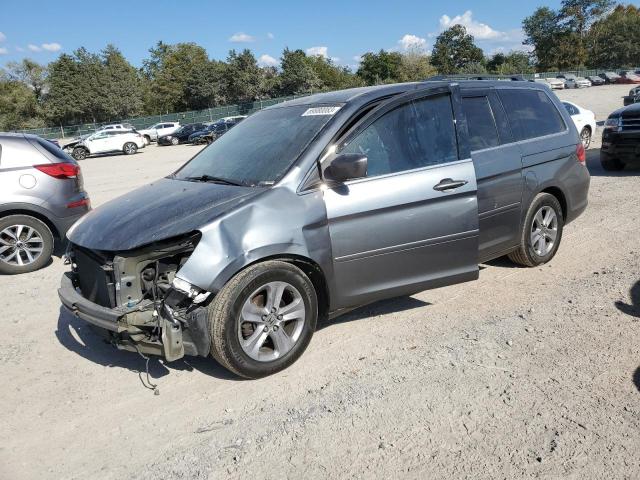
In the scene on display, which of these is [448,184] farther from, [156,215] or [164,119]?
[164,119]

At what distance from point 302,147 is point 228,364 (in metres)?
1.62

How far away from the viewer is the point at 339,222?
3748 millimetres

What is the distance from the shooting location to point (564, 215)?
5719mm

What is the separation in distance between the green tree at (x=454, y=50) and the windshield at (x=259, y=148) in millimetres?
107369

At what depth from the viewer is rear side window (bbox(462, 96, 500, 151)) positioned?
15.3ft

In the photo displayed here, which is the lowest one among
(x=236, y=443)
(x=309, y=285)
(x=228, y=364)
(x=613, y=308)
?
(x=613, y=308)

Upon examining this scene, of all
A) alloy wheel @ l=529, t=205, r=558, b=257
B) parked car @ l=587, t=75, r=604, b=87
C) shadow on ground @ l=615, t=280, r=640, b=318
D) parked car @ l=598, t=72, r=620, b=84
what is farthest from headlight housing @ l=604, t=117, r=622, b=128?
parked car @ l=598, t=72, r=620, b=84

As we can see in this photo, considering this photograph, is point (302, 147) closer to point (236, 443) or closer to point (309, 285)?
point (309, 285)

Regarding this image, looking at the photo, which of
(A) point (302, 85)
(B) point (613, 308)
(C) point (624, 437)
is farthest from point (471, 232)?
(A) point (302, 85)

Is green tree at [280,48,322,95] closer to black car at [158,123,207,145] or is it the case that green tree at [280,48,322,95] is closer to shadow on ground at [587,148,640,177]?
black car at [158,123,207,145]

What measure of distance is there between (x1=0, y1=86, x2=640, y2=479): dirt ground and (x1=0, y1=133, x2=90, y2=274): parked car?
191 centimetres

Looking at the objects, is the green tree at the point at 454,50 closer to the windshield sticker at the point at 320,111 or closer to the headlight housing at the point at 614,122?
the headlight housing at the point at 614,122

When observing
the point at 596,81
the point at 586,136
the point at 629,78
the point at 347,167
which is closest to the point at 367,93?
the point at 347,167

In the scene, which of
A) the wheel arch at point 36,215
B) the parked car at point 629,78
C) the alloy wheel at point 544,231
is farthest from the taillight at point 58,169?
the parked car at point 629,78
